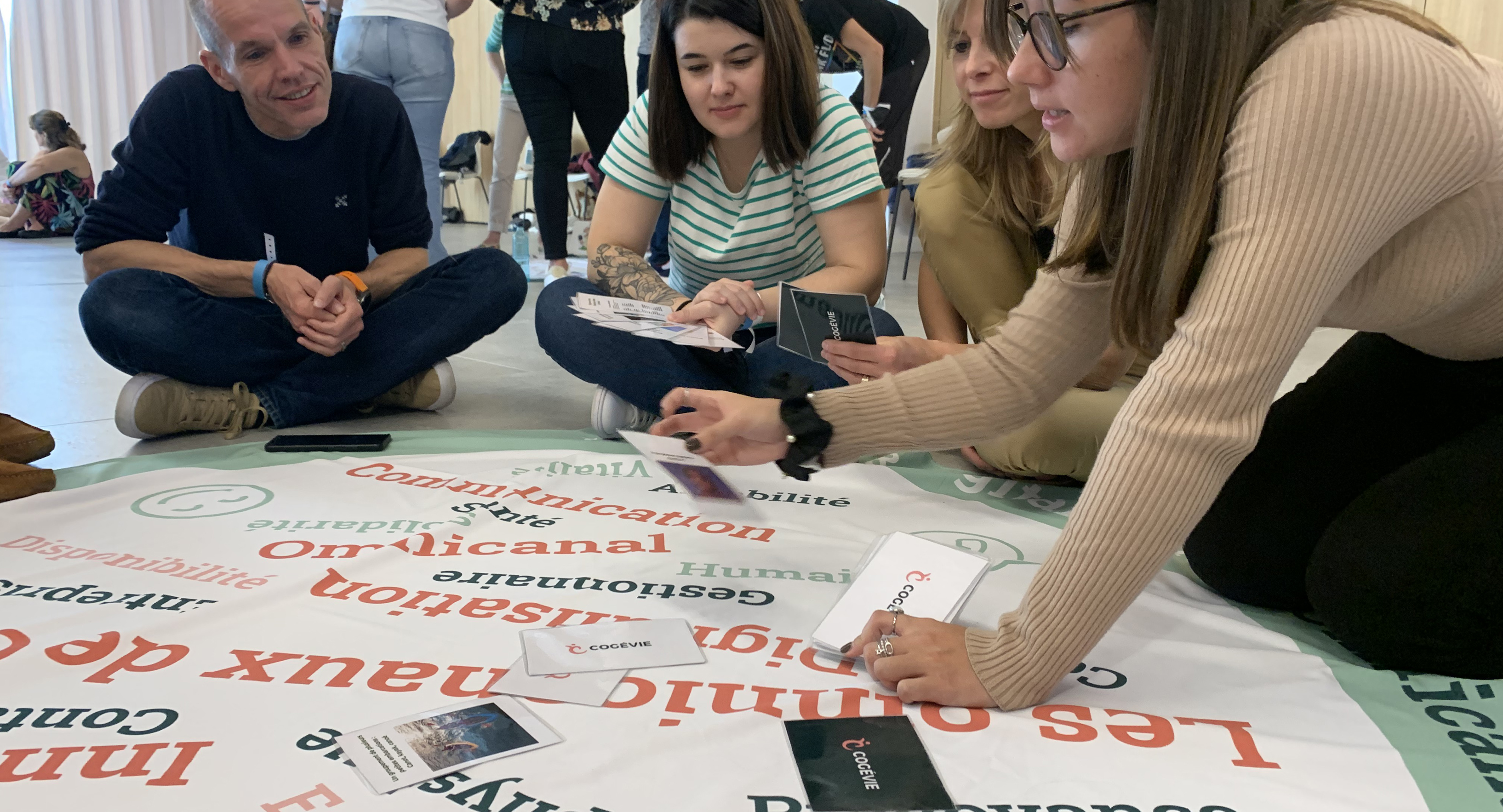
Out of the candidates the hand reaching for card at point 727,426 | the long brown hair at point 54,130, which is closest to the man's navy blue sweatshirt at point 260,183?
the hand reaching for card at point 727,426

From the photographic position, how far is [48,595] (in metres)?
1.32

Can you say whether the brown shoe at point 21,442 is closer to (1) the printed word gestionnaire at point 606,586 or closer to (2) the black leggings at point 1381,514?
(1) the printed word gestionnaire at point 606,586

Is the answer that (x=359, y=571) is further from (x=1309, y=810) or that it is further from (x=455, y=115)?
(x=455, y=115)

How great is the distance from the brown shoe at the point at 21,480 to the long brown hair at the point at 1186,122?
1.66 meters

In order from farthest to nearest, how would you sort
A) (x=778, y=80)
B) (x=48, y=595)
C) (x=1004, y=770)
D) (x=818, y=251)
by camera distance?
(x=818, y=251) → (x=778, y=80) → (x=48, y=595) → (x=1004, y=770)

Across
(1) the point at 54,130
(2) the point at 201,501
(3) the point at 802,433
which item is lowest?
(2) the point at 201,501

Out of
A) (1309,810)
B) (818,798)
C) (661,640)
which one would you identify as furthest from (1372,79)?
(661,640)

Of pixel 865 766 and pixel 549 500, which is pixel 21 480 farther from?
pixel 865 766

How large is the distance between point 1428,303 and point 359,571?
1290 millimetres

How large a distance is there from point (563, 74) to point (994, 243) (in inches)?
84.2

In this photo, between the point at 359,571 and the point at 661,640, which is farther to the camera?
the point at 359,571

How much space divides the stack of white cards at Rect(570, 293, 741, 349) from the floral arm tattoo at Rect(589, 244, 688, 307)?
9 cm

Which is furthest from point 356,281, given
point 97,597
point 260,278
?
point 97,597

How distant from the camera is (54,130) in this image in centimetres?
704
